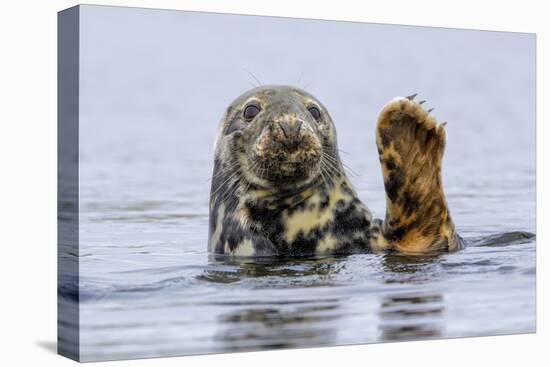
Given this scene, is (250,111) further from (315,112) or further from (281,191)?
(281,191)

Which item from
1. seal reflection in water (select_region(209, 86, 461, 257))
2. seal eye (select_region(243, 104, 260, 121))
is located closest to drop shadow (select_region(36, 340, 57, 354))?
seal reflection in water (select_region(209, 86, 461, 257))

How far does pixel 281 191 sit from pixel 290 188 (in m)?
0.07

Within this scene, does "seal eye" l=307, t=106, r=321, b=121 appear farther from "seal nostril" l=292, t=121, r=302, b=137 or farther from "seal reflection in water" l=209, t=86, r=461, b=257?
"seal nostril" l=292, t=121, r=302, b=137

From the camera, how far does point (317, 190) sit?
359 inches

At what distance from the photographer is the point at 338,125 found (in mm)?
9664

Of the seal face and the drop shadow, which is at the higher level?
the seal face

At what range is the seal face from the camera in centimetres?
894

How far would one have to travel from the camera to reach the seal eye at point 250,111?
9.16 metres

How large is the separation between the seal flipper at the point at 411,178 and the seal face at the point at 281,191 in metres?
0.22

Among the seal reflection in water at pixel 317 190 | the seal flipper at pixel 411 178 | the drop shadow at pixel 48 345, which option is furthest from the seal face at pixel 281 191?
the drop shadow at pixel 48 345

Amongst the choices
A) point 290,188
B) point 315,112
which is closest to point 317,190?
point 290,188

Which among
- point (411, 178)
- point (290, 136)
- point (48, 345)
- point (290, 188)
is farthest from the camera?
point (411, 178)

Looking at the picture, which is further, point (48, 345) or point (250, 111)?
point (250, 111)

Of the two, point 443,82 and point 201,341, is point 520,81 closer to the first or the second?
point 443,82
